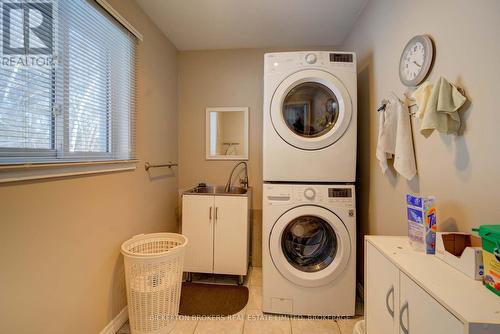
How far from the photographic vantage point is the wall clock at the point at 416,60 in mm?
1027

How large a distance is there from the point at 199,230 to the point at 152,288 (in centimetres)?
65

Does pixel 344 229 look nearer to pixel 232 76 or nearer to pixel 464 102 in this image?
pixel 464 102

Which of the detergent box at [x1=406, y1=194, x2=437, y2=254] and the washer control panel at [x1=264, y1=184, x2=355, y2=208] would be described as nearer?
the detergent box at [x1=406, y1=194, x2=437, y2=254]

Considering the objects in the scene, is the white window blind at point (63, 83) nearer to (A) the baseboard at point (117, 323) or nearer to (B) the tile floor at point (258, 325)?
(A) the baseboard at point (117, 323)

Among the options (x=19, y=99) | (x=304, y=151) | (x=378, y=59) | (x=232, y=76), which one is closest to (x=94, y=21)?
(x=19, y=99)

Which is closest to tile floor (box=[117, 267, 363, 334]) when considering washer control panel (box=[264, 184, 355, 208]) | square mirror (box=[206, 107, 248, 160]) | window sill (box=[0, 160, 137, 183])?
washer control panel (box=[264, 184, 355, 208])

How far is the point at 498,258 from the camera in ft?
2.02

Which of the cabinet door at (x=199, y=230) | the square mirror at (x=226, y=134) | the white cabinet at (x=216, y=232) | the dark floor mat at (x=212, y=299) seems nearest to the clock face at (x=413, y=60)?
the white cabinet at (x=216, y=232)

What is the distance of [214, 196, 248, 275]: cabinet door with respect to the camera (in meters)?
1.94

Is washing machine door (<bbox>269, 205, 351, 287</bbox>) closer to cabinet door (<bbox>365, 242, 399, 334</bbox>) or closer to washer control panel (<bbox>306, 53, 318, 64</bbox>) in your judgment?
cabinet door (<bbox>365, 242, 399, 334</bbox>)

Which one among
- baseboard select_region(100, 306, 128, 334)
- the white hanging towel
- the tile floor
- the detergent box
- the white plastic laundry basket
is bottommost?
the tile floor

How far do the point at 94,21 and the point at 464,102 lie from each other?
193 centimetres

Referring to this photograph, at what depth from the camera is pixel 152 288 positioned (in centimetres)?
136

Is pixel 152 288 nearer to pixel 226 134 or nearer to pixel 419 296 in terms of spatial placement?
pixel 419 296
